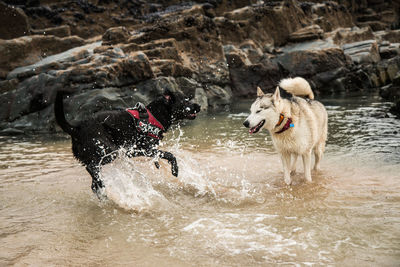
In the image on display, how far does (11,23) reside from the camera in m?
15.9

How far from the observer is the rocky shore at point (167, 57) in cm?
1052

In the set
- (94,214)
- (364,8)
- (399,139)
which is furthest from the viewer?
(364,8)

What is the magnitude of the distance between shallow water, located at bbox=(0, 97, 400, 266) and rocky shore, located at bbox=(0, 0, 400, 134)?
4.21m

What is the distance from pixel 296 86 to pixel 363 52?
16.5m

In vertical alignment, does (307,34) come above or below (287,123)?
above

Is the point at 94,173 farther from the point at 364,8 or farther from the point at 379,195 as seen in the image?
the point at 364,8

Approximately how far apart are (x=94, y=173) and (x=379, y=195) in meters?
3.41

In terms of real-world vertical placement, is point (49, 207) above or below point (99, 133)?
below

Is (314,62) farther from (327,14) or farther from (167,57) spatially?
(327,14)

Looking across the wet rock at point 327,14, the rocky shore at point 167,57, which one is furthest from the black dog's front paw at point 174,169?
the wet rock at point 327,14

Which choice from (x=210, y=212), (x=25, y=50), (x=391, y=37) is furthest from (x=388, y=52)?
(x=210, y=212)

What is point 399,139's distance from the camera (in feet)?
22.2

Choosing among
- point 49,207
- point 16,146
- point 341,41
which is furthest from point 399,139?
point 341,41

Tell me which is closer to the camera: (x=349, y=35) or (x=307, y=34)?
(x=307, y=34)
